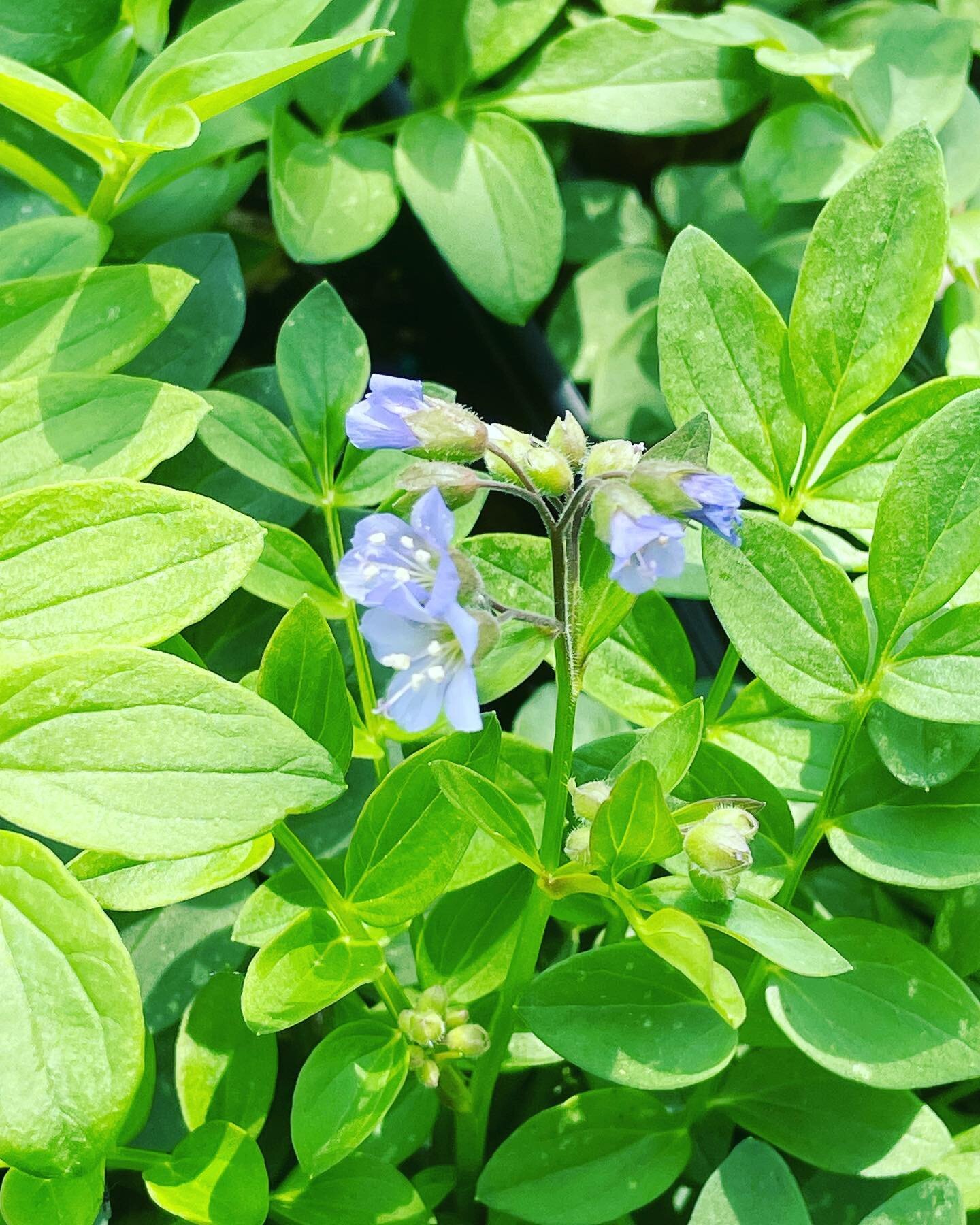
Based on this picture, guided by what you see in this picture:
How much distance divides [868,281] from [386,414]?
0.32 m

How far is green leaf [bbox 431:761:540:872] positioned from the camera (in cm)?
61

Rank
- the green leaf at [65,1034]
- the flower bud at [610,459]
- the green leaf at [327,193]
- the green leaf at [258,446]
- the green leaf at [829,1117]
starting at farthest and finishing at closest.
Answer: the green leaf at [327,193] → the green leaf at [258,446] → the green leaf at [829,1117] → the flower bud at [610,459] → the green leaf at [65,1034]

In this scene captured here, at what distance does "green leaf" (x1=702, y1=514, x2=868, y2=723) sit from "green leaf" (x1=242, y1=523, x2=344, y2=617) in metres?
0.29

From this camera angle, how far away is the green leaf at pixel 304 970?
2.25 feet

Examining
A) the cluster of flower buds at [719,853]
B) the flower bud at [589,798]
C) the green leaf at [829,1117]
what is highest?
the flower bud at [589,798]

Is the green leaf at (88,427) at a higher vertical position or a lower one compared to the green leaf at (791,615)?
higher

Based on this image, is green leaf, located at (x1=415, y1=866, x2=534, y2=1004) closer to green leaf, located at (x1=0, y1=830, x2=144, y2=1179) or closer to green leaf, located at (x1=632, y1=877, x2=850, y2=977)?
green leaf, located at (x1=632, y1=877, x2=850, y2=977)

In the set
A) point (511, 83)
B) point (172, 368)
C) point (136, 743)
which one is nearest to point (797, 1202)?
point (136, 743)

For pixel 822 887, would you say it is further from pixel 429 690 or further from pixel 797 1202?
pixel 429 690

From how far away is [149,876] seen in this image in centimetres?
69

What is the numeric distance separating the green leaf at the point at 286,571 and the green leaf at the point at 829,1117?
1.45 ft

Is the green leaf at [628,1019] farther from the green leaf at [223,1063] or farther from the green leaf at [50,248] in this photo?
the green leaf at [50,248]

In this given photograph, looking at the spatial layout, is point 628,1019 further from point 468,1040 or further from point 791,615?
point 791,615

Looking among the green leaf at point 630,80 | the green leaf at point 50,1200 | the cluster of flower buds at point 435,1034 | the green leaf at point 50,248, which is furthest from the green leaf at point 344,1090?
the green leaf at point 630,80
